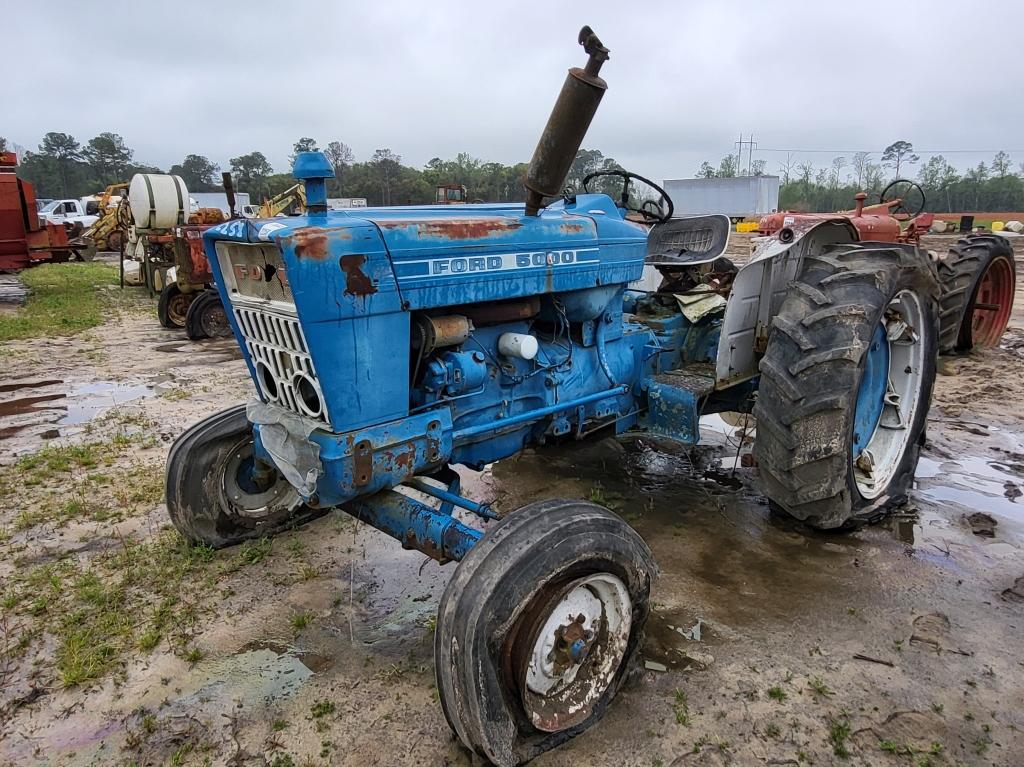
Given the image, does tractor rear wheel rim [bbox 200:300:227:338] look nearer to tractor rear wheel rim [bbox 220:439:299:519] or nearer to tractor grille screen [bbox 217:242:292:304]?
tractor rear wheel rim [bbox 220:439:299:519]

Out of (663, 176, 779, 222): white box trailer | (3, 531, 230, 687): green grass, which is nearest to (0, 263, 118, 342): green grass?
(3, 531, 230, 687): green grass

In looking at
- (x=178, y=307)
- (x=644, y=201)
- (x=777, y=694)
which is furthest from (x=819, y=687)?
(x=178, y=307)

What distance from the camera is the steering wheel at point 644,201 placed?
144 inches

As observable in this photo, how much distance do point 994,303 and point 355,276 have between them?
7.73 meters

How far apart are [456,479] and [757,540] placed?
1630 millimetres

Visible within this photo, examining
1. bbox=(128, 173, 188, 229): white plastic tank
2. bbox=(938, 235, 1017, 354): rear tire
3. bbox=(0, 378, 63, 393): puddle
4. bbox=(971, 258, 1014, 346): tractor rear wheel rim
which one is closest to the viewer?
bbox=(0, 378, 63, 393): puddle

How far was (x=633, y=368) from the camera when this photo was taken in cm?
370

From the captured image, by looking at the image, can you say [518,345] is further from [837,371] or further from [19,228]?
[19,228]

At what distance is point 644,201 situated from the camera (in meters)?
3.95

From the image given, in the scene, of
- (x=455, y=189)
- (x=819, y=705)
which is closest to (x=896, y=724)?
(x=819, y=705)

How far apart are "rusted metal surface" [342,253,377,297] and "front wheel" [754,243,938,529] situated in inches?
72.8

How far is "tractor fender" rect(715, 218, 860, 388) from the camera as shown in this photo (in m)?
3.58

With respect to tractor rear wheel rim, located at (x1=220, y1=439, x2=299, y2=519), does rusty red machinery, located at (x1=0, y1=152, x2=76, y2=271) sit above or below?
above

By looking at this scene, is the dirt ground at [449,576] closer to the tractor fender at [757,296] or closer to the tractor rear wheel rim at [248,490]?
the tractor rear wheel rim at [248,490]
